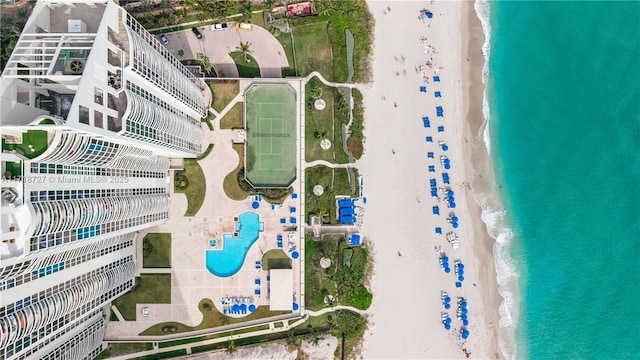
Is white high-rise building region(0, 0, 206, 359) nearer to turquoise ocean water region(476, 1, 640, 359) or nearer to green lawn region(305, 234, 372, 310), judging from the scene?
green lawn region(305, 234, 372, 310)

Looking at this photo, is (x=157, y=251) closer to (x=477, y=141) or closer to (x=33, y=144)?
(x=33, y=144)

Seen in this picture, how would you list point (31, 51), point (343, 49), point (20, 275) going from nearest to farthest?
1. point (31, 51)
2. point (20, 275)
3. point (343, 49)

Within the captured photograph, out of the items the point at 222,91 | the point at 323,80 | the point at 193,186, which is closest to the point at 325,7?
the point at 323,80

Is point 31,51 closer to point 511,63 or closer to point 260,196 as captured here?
point 260,196

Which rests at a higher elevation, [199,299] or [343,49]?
[343,49]

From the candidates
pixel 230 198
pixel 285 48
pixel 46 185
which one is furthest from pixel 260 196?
pixel 46 185

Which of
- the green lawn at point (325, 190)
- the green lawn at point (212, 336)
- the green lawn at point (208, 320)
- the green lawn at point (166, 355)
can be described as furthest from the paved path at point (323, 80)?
the green lawn at point (166, 355)

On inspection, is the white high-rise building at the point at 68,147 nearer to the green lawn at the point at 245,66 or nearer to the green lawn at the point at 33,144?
the green lawn at the point at 33,144
